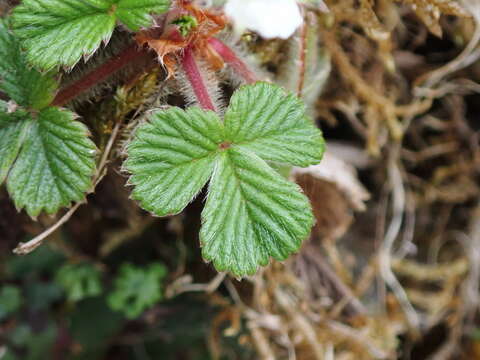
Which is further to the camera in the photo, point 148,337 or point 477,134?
point 477,134

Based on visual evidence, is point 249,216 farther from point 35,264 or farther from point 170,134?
point 35,264

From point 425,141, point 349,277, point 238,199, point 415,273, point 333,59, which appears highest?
point 238,199

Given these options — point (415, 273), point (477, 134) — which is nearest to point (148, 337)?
point (415, 273)

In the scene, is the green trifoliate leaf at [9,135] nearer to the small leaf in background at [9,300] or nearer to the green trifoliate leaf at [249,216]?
the green trifoliate leaf at [249,216]

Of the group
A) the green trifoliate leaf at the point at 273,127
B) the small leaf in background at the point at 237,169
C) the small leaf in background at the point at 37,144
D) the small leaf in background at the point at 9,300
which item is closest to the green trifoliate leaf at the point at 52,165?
the small leaf in background at the point at 37,144

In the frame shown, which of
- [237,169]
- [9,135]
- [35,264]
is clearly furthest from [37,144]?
[35,264]

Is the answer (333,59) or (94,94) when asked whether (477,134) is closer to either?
(333,59)

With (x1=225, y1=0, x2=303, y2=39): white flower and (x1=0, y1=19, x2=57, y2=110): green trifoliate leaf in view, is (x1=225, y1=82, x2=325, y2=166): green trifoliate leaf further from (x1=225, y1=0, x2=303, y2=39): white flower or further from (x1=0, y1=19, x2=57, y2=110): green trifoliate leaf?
(x1=0, y1=19, x2=57, y2=110): green trifoliate leaf

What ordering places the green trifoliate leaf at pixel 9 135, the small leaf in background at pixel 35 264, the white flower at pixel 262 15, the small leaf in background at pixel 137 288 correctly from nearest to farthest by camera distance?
the white flower at pixel 262 15, the green trifoliate leaf at pixel 9 135, the small leaf in background at pixel 137 288, the small leaf in background at pixel 35 264
